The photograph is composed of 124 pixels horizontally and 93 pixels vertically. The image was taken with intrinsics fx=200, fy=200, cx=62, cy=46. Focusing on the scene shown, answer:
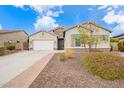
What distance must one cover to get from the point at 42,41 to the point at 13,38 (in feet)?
19.5

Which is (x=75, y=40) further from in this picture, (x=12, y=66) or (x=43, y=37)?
(x=12, y=66)

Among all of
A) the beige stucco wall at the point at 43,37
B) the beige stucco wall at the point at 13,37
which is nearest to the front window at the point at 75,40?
the beige stucco wall at the point at 43,37

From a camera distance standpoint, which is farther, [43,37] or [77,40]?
[43,37]

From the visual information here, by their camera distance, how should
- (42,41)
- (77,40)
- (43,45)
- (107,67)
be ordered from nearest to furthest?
(107,67), (77,40), (43,45), (42,41)

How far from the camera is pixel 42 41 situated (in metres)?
31.8

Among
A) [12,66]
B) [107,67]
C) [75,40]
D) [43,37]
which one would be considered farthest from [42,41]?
[107,67]

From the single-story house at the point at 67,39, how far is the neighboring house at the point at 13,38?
1.71 m

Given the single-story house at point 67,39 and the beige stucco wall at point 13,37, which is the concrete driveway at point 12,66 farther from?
the beige stucco wall at point 13,37

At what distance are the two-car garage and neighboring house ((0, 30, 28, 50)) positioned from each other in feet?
5.40

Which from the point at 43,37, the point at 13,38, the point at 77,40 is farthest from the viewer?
the point at 13,38

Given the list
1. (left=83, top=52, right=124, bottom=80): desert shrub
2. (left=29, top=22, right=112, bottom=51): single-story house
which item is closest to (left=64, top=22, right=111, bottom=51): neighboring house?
(left=29, top=22, right=112, bottom=51): single-story house
